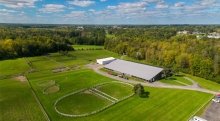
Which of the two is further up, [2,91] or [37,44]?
[37,44]

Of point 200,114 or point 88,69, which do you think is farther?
point 88,69

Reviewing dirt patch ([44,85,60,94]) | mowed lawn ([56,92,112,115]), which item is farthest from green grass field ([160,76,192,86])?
dirt patch ([44,85,60,94])

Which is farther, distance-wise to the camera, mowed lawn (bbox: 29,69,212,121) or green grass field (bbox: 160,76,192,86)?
green grass field (bbox: 160,76,192,86)

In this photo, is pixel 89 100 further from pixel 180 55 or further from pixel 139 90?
pixel 180 55

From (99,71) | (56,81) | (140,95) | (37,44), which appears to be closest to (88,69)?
(99,71)

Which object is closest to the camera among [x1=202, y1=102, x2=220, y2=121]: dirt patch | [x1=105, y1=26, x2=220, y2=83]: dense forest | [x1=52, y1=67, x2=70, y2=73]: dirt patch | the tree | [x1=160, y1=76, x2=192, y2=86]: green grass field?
[x1=202, y1=102, x2=220, y2=121]: dirt patch

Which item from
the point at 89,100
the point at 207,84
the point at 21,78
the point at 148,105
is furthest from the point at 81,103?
the point at 207,84

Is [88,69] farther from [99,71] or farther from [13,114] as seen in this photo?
[13,114]

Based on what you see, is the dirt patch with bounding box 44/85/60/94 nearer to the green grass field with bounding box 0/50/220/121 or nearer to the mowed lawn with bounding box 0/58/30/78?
the green grass field with bounding box 0/50/220/121
